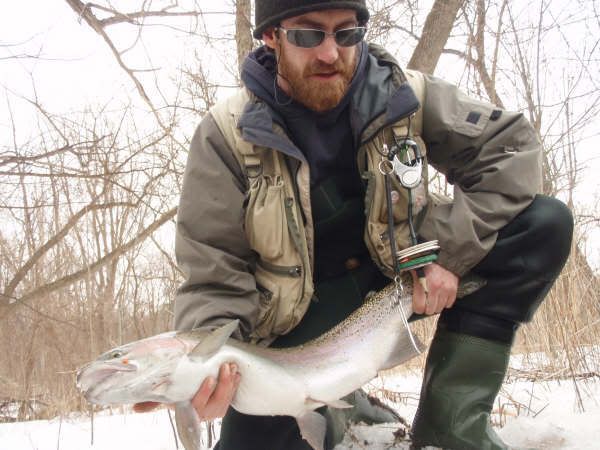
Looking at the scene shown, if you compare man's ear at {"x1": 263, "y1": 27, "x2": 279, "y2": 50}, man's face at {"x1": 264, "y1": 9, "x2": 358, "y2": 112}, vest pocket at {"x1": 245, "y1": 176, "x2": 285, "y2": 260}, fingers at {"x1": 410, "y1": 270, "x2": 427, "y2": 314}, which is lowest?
fingers at {"x1": 410, "y1": 270, "x2": 427, "y2": 314}

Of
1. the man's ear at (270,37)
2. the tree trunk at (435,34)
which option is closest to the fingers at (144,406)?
the man's ear at (270,37)

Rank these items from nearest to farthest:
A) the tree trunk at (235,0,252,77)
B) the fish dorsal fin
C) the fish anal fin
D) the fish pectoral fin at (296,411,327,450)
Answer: the fish dorsal fin
the fish pectoral fin at (296,411,327,450)
the fish anal fin
the tree trunk at (235,0,252,77)

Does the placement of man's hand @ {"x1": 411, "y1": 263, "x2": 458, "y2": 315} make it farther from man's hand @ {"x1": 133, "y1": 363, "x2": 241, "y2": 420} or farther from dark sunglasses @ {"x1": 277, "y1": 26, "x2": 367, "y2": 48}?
dark sunglasses @ {"x1": 277, "y1": 26, "x2": 367, "y2": 48}

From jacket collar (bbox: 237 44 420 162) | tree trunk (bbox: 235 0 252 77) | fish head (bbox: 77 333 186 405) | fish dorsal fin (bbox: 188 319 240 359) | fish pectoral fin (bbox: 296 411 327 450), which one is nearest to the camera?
fish head (bbox: 77 333 186 405)

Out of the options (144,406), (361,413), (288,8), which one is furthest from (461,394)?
(288,8)

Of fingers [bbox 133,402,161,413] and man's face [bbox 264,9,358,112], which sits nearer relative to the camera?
fingers [bbox 133,402,161,413]

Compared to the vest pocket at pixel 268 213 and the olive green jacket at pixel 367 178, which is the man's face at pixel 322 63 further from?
the vest pocket at pixel 268 213

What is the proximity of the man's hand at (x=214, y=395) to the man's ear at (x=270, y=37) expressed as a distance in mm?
1437

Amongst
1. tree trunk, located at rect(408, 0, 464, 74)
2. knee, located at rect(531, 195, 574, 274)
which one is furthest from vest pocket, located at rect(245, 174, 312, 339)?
tree trunk, located at rect(408, 0, 464, 74)

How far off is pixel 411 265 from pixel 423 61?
4.80m

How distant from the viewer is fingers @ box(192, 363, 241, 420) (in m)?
1.71

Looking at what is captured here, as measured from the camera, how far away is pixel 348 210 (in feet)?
7.84

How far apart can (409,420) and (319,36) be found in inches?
76.1

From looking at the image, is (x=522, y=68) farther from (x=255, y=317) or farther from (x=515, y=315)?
(x=255, y=317)
